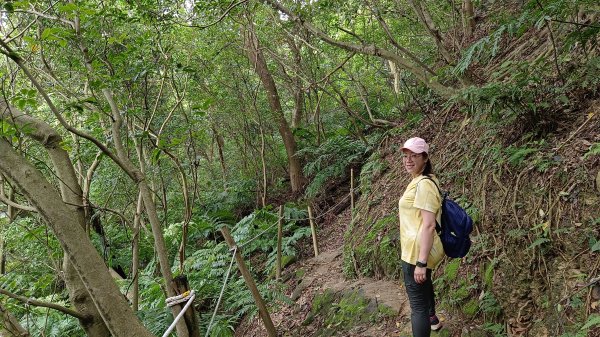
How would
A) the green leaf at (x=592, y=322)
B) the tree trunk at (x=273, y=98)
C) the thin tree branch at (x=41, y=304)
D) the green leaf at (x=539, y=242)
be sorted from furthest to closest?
the tree trunk at (x=273, y=98) → the green leaf at (x=539, y=242) → the thin tree branch at (x=41, y=304) → the green leaf at (x=592, y=322)

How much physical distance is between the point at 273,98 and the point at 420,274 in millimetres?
9561

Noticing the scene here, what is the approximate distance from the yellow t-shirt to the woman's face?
8cm

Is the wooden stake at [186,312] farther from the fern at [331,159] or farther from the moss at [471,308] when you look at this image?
the fern at [331,159]

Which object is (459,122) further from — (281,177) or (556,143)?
(281,177)

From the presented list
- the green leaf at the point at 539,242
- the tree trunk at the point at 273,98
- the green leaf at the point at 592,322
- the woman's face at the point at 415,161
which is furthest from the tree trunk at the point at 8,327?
the tree trunk at the point at 273,98

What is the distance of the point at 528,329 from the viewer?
3.31m

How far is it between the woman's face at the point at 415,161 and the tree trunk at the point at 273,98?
8761mm

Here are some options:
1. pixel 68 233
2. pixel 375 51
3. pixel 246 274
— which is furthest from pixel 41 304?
pixel 375 51

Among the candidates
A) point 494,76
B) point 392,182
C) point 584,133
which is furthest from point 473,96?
point 392,182

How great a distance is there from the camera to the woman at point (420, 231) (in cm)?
304

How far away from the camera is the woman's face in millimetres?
3213

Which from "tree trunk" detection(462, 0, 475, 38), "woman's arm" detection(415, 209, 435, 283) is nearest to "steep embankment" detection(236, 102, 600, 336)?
"woman's arm" detection(415, 209, 435, 283)

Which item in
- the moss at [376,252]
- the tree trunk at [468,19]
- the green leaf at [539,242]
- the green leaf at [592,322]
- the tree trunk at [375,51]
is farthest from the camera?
the tree trunk at [468,19]

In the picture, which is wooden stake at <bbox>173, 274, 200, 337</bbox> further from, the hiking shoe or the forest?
the hiking shoe
